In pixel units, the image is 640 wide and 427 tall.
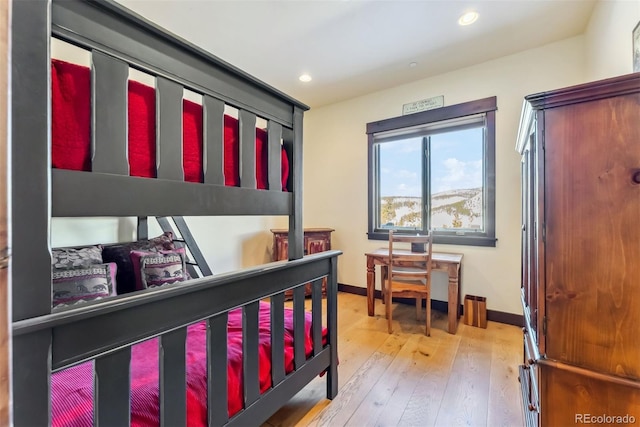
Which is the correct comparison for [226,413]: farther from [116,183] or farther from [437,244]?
[437,244]

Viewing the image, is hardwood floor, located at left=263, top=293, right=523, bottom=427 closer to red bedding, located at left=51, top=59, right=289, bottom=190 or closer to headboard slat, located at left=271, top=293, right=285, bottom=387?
headboard slat, located at left=271, top=293, right=285, bottom=387

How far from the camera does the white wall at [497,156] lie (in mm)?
2646

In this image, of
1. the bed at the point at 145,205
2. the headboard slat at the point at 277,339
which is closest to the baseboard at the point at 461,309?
the bed at the point at 145,205

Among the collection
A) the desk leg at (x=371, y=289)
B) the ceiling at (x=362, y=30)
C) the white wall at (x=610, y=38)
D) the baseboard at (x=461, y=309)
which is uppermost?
the ceiling at (x=362, y=30)

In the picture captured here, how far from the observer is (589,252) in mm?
895

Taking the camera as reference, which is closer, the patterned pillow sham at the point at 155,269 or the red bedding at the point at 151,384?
the red bedding at the point at 151,384

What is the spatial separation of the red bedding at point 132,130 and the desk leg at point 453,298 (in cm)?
232

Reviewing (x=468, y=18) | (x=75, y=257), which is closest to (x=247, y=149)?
(x=75, y=257)

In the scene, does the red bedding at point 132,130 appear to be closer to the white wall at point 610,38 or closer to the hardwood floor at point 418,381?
the hardwood floor at point 418,381

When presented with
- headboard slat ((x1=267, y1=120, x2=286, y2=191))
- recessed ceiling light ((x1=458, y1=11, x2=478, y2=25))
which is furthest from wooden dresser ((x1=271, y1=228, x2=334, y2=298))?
recessed ceiling light ((x1=458, y1=11, x2=478, y2=25))

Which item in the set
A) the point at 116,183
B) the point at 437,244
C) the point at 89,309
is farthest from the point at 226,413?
the point at 437,244

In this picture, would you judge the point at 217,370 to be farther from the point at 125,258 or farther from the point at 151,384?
the point at 125,258

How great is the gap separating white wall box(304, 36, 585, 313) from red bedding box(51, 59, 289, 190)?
274 centimetres

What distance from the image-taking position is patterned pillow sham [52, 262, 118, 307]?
4.87ft
